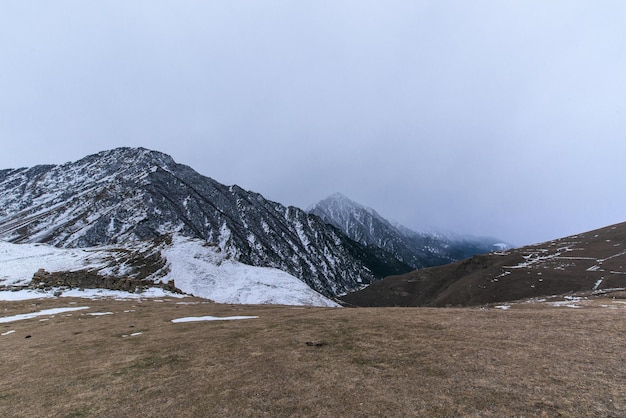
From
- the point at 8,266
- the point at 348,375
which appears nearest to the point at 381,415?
the point at 348,375

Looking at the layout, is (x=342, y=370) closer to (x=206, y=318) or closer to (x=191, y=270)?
(x=206, y=318)

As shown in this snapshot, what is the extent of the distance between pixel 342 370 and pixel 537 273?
14971cm

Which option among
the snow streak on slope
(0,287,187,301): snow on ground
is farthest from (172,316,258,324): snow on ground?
the snow streak on slope

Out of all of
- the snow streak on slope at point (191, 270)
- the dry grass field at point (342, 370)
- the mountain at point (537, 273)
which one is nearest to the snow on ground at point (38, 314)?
the dry grass field at point (342, 370)

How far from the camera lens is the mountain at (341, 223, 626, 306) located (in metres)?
111

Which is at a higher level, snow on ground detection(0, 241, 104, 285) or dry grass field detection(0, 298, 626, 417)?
snow on ground detection(0, 241, 104, 285)

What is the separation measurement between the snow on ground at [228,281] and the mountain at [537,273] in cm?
8626

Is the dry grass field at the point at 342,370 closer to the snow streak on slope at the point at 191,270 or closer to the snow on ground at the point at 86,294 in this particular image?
the snow on ground at the point at 86,294

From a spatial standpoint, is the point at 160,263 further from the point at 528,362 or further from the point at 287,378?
the point at 528,362

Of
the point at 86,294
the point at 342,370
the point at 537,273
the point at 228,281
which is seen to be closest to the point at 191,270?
the point at 228,281

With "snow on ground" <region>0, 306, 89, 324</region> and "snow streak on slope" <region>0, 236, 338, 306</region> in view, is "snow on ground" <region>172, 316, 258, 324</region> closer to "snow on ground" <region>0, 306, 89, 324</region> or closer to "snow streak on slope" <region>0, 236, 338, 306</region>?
"snow on ground" <region>0, 306, 89, 324</region>

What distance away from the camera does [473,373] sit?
13.5 m

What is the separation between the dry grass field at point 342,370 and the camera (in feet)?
37.6

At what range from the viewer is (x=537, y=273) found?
132 m
